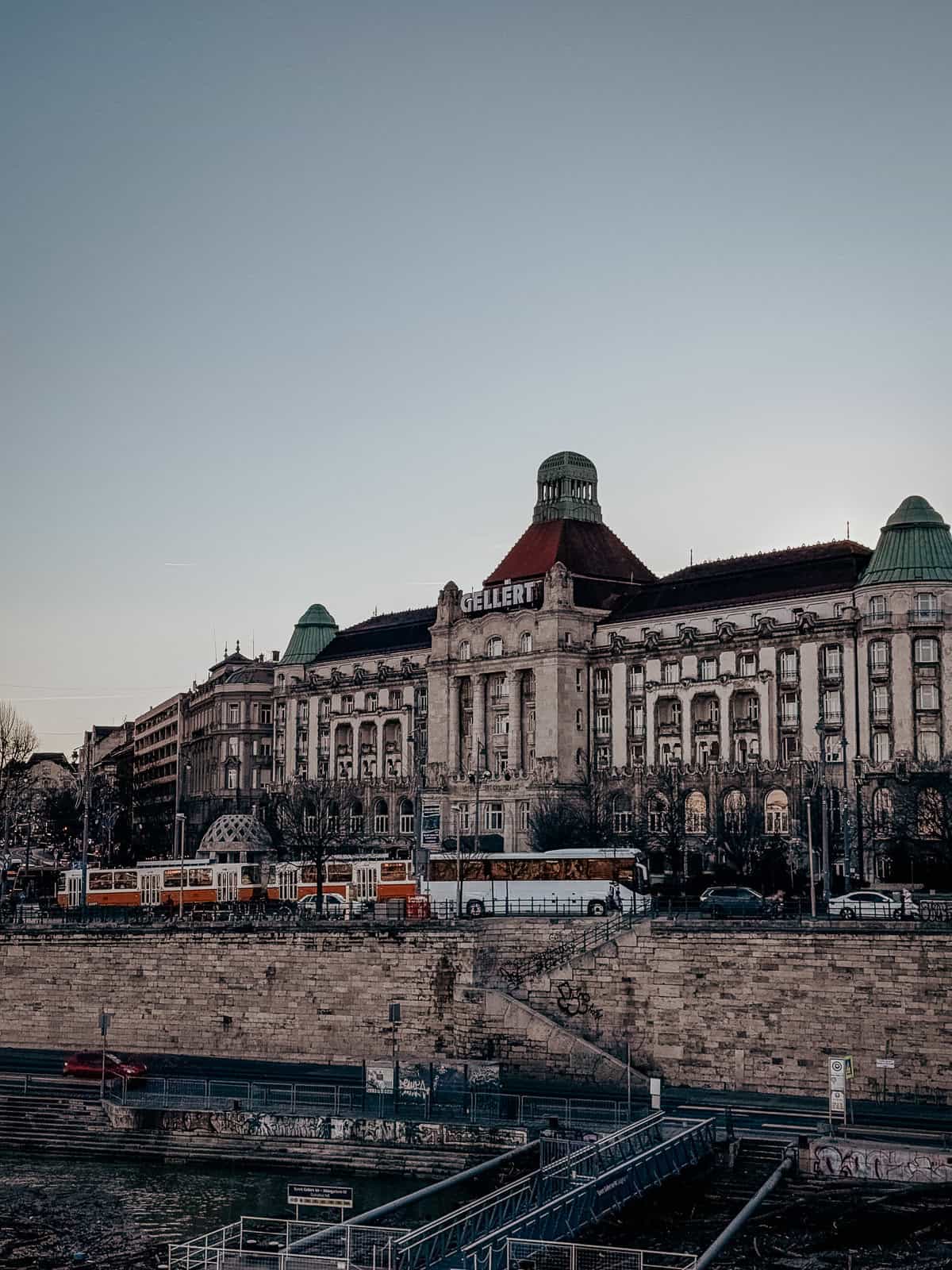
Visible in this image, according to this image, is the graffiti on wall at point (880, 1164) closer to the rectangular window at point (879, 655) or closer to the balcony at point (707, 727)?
the rectangular window at point (879, 655)

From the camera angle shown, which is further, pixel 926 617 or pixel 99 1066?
pixel 926 617

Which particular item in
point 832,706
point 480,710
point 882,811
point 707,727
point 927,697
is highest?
point 480,710

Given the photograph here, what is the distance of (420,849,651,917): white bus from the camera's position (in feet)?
269

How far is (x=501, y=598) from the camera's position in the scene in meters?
138

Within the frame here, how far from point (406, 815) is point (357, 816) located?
673 centimetres

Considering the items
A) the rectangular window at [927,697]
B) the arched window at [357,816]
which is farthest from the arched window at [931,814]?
the arched window at [357,816]

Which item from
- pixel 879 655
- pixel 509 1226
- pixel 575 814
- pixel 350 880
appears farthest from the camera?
pixel 575 814

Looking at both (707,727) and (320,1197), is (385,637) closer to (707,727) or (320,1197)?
(707,727)

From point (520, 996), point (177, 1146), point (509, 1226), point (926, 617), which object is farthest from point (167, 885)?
point (509, 1226)

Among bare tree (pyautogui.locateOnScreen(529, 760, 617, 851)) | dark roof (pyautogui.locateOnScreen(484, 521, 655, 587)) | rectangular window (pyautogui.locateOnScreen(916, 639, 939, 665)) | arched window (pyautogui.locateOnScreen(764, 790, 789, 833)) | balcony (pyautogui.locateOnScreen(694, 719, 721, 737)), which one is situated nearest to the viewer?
rectangular window (pyautogui.locateOnScreen(916, 639, 939, 665))

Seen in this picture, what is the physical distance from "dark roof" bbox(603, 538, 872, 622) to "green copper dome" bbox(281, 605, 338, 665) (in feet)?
125

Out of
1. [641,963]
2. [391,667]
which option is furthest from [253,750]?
[641,963]

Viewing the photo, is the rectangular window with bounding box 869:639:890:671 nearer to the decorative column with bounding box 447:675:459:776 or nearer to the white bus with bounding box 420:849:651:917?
the white bus with bounding box 420:849:651:917

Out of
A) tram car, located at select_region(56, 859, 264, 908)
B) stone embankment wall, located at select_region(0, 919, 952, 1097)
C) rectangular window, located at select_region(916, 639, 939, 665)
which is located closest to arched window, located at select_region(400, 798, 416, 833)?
tram car, located at select_region(56, 859, 264, 908)
